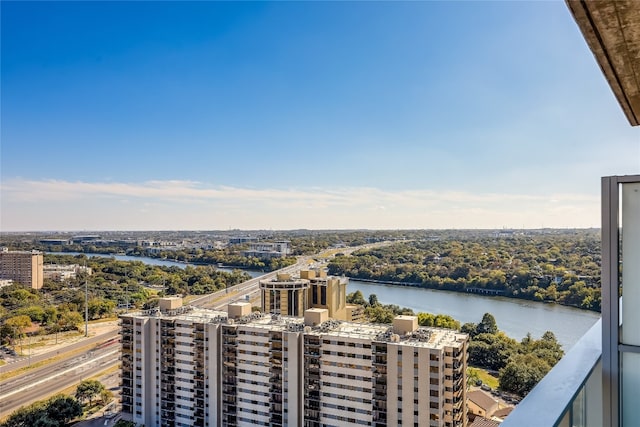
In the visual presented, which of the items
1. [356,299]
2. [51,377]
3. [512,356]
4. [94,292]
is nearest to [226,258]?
[94,292]

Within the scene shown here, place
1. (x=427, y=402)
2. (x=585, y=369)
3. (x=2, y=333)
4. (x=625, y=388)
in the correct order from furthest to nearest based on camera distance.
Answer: (x=2, y=333)
(x=427, y=402)
(x=625, y=388)
(x=585, y=369)

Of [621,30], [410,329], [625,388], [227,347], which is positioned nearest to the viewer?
[621,30]

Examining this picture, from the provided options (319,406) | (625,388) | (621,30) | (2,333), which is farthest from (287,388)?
(2,333)

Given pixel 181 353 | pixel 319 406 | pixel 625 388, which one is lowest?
pixel 319 406

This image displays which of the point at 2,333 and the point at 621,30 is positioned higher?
the point at 621,30

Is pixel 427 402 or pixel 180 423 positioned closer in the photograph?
pixel 427 402

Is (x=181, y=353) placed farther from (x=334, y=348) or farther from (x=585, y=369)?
(x=585, y=369)
